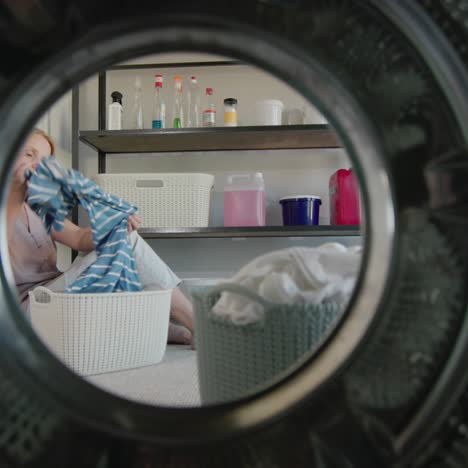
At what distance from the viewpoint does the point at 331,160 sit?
6.00 ft

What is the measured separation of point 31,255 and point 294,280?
1148mm

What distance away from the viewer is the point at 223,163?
6.13 ft

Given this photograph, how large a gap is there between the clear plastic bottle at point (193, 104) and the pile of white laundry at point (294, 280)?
1.31 meters

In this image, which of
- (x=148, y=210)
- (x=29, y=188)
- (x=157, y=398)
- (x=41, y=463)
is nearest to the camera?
(x=41, y=463)

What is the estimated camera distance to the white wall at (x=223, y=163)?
1.81 m

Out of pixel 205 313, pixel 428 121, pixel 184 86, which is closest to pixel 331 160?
pixel 184 86

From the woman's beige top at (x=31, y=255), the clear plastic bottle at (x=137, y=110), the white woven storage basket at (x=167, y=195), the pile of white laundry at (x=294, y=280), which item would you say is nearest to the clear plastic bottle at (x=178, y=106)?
the clear plastic bottle at (x=137, y=110)

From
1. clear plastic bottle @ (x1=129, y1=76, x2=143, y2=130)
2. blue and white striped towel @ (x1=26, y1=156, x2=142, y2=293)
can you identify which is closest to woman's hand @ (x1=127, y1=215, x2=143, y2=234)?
blue and white striped towel @ (x1=26, y1=156, x2=142, y2=293)

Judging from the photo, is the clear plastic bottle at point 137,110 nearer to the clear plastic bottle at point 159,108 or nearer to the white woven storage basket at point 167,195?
the clear plastic bottle at point 159,108

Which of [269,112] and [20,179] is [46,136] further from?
[269,112]

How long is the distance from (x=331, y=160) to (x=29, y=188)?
4.02 feet

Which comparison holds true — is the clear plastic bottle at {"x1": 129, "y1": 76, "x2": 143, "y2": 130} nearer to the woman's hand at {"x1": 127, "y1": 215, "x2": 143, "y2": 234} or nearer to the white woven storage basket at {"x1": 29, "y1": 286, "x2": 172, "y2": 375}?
the woman's hand at {"x1": 127, "y1": 215, "x2": 143, "y2": 234}

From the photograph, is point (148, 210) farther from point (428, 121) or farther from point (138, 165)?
point (428, 121)

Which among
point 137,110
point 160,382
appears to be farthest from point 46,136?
point 160,382
